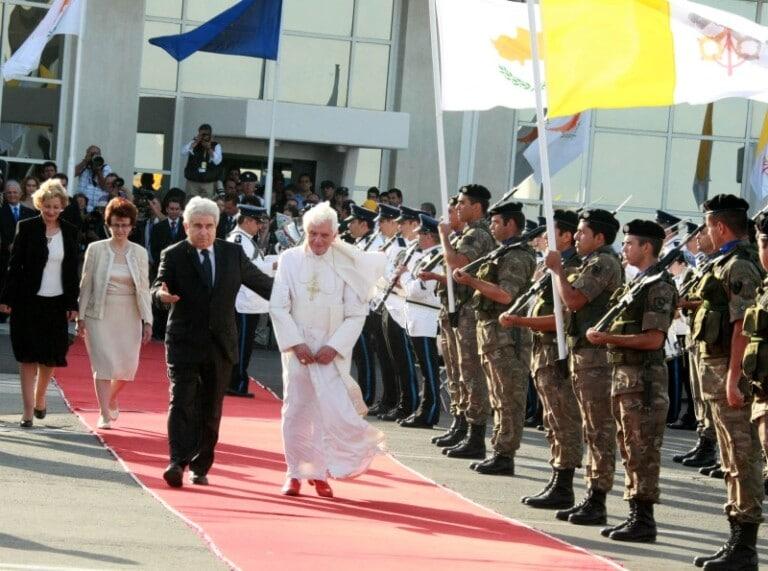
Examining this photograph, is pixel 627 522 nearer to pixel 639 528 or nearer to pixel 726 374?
pixel 639 528

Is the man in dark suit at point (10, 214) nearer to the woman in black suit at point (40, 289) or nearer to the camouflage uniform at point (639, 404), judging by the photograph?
the woman in black suit at point (40, 289)

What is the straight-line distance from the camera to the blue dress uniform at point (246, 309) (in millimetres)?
17422

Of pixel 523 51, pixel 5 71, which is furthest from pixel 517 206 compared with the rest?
pixel 5 71

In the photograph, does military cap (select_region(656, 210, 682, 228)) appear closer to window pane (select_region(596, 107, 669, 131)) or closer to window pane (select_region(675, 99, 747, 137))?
window pane (select_region(596, 107, 669, 131))

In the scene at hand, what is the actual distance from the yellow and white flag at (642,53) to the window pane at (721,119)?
2215 centimetres

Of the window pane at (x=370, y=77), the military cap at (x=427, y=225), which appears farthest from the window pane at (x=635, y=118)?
the military cap at (x=427, y=225)

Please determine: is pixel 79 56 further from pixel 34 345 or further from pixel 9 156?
pixel 34 345

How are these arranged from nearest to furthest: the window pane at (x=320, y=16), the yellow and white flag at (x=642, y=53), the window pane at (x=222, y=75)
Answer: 1. the yellow and white flag at (x=642, y=53)
2. the window pane at (x=222, y=75)
3. the window pane at (x=320, y=16)

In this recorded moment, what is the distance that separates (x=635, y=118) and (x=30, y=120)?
37.2ft

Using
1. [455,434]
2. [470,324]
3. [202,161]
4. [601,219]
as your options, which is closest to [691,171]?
[202,161]

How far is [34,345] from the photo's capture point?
13.5 meters

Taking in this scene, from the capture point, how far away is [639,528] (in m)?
10.0

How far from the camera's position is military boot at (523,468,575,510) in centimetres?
1112

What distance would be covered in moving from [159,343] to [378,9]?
1026cm
